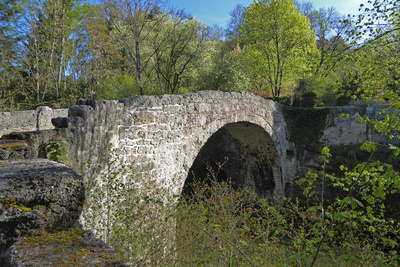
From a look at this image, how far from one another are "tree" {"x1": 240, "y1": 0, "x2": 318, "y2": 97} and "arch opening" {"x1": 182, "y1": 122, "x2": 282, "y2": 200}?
7.72 meters

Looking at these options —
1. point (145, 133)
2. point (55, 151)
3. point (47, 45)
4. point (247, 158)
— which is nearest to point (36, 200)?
point (55, 151)

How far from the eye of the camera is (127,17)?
1507cm

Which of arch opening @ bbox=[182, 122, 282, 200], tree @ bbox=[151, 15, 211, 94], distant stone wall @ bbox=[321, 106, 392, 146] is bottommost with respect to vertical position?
arch opening @ bbox=[182, 122, 282, 200]

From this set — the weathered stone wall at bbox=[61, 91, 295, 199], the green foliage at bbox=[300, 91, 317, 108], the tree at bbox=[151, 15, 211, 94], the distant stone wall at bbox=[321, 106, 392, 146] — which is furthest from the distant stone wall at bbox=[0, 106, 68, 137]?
the green foliage at bbox=[300, 91, 317, 108]

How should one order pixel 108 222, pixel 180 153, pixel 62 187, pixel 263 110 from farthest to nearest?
pixel 263 110 → pixel 180 153 → pixel 108 222 → pixel 62 187

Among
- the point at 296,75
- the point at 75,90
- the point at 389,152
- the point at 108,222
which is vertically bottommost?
the point at 108,222

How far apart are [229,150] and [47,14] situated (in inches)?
414

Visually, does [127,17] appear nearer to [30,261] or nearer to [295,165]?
[295,165]

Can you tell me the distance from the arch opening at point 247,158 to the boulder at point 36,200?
27.6 feet

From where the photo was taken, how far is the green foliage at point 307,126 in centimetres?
1177

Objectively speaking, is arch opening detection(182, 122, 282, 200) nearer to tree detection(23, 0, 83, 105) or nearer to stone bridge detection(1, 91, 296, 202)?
stone bridge detection(1, 91, 296, 202)

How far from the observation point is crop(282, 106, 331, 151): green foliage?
464 inches

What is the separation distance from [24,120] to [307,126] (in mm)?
9998

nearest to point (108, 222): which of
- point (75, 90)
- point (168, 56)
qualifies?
point (75, 90)
